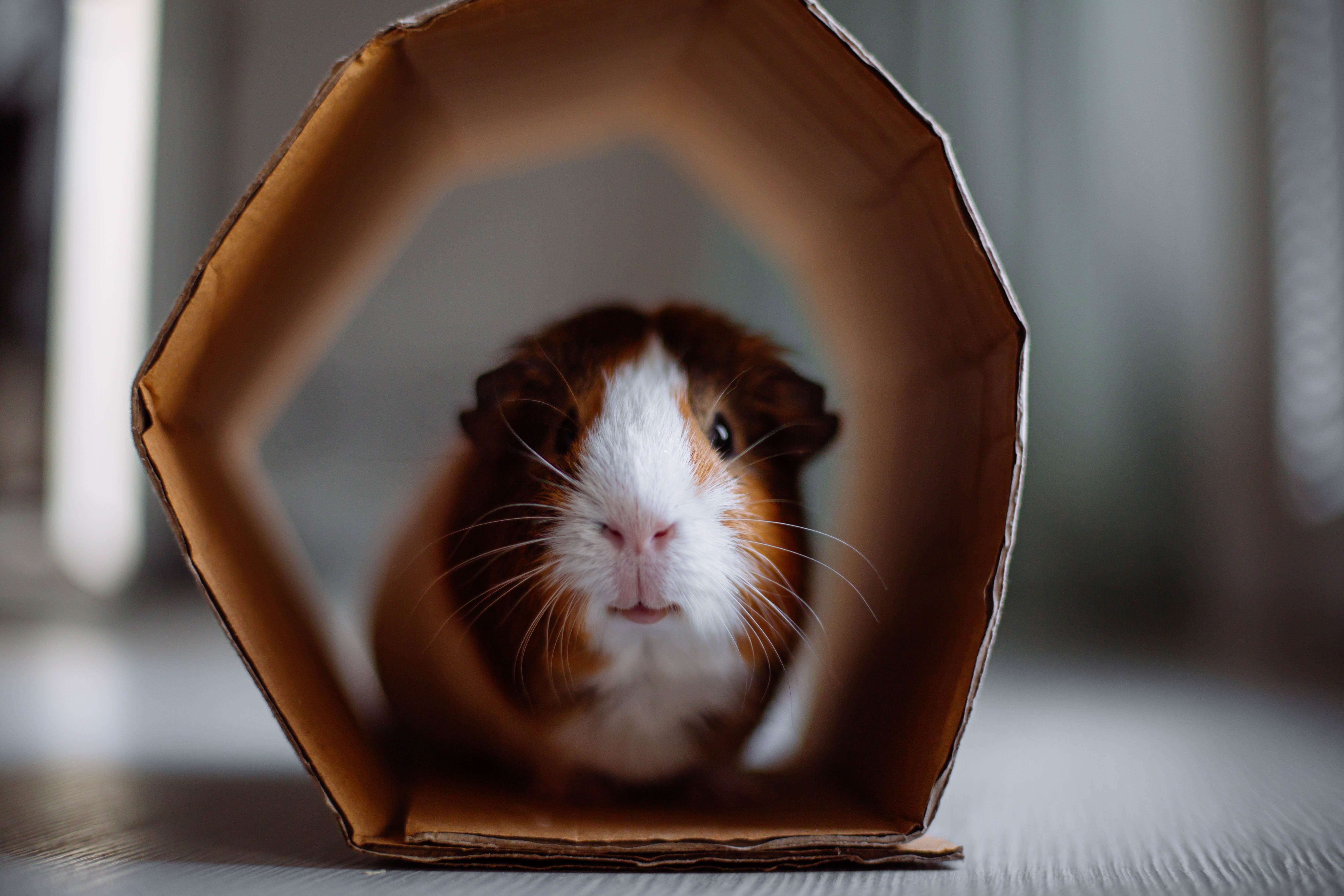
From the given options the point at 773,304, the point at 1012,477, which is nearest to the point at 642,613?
the point at 1012,477

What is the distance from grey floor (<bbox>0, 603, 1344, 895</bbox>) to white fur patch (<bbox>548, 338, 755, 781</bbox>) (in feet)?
0.83

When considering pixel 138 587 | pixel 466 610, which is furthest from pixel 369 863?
pixel 138 587

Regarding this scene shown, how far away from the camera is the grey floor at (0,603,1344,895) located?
887mm

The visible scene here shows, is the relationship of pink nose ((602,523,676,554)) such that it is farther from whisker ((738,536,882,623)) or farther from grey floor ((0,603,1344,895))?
grey floor ((0,603,1344,895))

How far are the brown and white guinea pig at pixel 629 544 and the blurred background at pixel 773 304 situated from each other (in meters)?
0.25

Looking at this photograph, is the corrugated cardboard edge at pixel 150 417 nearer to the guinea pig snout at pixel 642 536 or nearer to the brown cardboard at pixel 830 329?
the brown cardboard at pixel 830 329

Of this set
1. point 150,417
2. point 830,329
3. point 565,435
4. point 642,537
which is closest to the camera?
point 150,417

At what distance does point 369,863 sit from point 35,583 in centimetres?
337

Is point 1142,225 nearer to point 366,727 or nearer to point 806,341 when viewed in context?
point 806,341

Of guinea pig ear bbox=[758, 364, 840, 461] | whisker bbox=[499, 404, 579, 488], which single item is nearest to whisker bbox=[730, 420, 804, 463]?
guinea pig ear bbox=[758, 364, 840, 461]

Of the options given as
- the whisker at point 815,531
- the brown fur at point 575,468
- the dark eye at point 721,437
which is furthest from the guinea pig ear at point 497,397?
the whisker at point 815,531

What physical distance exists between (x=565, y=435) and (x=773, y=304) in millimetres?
2125

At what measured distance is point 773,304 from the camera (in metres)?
3.23

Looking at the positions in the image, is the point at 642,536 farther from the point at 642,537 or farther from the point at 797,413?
the point at 797,413
